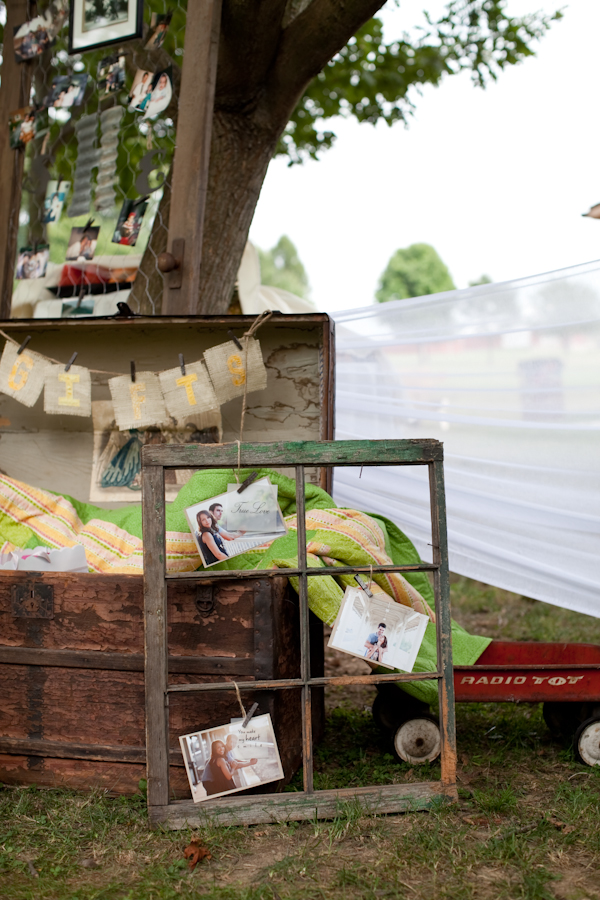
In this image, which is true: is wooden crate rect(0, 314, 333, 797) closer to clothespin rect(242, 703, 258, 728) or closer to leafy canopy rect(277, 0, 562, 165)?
clothespin rect(242, 703, 258, 728)

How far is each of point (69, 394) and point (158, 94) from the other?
1429 millimetres

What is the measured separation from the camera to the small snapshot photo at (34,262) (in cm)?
359

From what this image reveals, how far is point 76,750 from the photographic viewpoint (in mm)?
2062

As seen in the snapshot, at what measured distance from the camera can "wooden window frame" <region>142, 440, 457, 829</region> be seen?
1.85 m

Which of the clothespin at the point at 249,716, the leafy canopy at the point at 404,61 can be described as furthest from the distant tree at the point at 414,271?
the clothespin at the point at 249,716


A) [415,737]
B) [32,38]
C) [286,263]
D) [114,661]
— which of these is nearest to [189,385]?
[114,661]

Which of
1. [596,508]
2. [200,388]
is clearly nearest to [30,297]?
[200,388]

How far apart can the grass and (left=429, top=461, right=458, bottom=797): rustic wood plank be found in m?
0.12

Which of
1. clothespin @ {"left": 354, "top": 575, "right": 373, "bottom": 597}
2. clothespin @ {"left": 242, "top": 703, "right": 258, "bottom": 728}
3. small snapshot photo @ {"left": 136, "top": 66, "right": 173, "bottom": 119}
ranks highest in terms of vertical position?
small snapshot photo @ {"left": 136, "top": 66, "right": 173, "bottom": 119}

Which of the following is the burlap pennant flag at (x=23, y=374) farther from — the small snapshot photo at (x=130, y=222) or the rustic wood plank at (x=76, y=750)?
the rustic wood plank at (x=76, y=750)

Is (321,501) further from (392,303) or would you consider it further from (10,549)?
(392,303)

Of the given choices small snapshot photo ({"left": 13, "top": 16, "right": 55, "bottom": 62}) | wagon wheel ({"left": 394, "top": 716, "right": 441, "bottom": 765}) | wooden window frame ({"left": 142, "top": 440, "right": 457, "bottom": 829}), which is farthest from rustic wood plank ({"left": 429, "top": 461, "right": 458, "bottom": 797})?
small snapshot photo ({"left": 13, "top": 16, "right": 55, "bottom": 62})

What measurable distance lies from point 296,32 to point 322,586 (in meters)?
2.77

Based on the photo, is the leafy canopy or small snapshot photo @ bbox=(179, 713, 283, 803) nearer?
small snapshot photo @ bbox=(179, 713, 283, 803)
